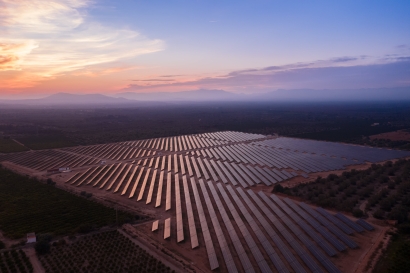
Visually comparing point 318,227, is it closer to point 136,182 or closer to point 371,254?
point 371,254

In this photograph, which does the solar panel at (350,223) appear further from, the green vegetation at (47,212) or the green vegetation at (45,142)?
the green vegetation at (45,142)

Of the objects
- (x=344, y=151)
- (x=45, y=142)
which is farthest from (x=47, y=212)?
(x=344, y=151)

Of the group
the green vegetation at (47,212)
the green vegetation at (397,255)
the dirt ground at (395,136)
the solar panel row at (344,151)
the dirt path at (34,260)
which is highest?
the dirt ground at (395,136)

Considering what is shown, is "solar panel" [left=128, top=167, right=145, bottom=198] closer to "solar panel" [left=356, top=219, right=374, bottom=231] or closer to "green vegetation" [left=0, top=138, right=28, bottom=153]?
"solar panel" [left=356, top=219, right=374, bottom=231]

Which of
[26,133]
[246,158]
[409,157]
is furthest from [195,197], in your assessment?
[26,133]

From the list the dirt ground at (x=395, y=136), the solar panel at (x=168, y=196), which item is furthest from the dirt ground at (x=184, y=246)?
the dirt ground at (x=395, y=136)

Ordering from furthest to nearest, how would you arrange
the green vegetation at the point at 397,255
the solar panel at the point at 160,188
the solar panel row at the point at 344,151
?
the solar panel row at the point at 344,151
the solar panel at the point at 160,188
the green vegetation at the point at 397,255

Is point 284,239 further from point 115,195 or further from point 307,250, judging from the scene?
point 115,195
